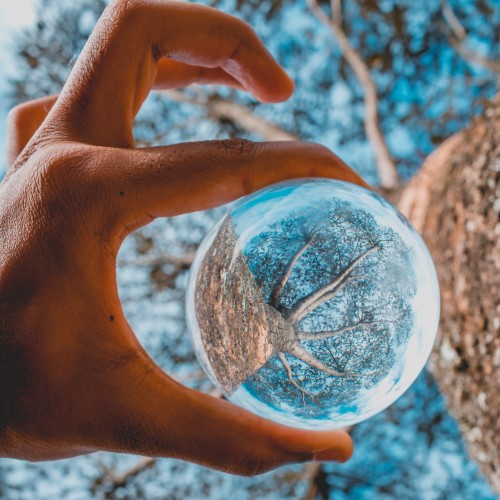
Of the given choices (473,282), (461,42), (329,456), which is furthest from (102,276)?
(461,42)

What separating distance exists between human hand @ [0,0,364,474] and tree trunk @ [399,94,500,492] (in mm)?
719

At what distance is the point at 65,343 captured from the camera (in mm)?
795

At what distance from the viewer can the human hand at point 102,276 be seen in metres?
0.80

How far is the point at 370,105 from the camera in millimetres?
3334

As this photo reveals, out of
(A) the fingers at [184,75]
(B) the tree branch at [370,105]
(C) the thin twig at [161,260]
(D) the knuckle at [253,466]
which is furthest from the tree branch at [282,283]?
(C) the thin twig at [161,260]

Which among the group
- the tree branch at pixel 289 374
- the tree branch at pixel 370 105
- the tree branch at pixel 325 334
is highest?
the tree branch at pixel 370 105

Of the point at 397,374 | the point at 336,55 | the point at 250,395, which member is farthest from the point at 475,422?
the point at 336,55

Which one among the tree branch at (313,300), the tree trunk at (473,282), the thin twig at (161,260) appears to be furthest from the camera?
the thin twig at (161,260)

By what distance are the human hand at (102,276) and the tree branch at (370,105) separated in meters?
2.19

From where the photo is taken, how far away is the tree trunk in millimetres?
1444

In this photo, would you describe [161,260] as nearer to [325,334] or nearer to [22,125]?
[22,125]

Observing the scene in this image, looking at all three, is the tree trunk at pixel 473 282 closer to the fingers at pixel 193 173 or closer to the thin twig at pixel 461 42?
the fingers at pixel 193 173

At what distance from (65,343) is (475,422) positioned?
1.48 meters

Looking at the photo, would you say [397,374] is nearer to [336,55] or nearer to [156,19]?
[156,19]
